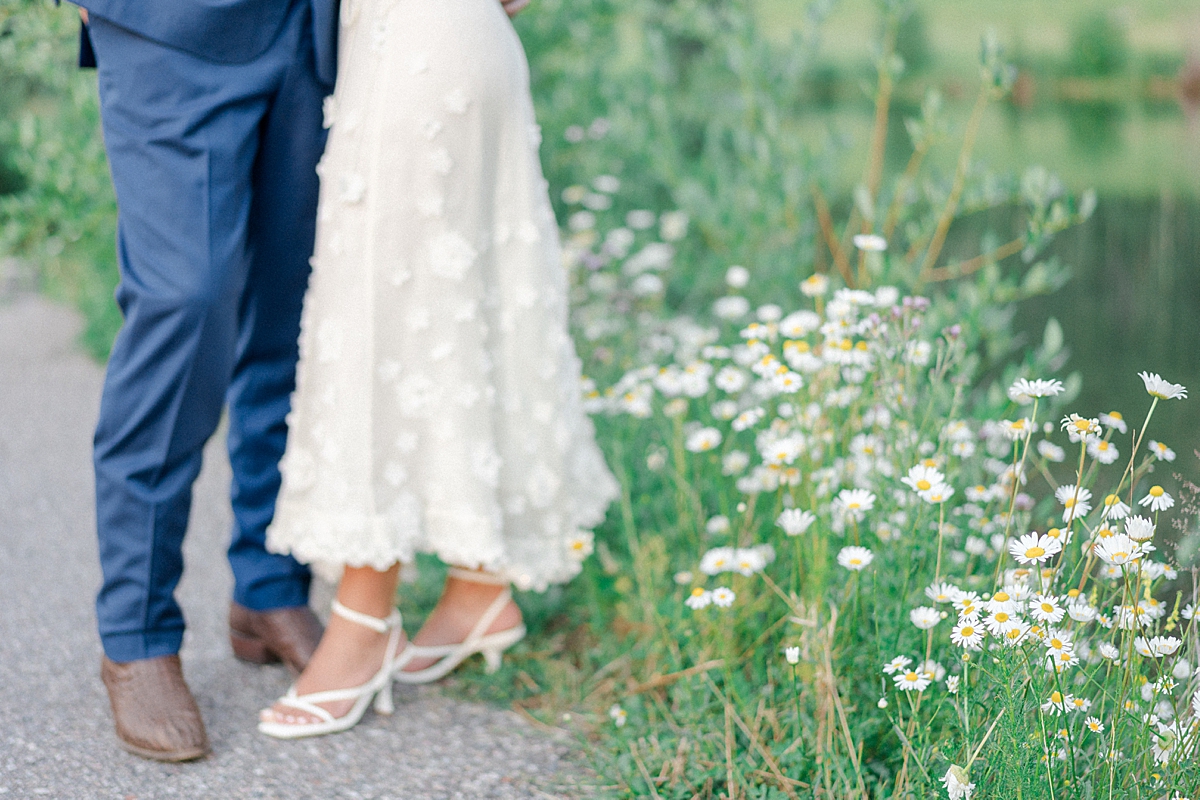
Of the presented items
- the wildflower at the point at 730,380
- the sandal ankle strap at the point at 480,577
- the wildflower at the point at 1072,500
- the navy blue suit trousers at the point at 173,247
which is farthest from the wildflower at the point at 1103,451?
the navy blue suit trousers at the point at 173,247

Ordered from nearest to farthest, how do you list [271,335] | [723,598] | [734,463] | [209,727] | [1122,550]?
[1122,550], [723,598], [209,727], [271,335], [734,463]

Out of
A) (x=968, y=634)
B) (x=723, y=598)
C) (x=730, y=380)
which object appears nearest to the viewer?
(x=968, y=634)

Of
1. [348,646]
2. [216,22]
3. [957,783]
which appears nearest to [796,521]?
[957,783]

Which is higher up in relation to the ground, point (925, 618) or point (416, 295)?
point (416, 295)

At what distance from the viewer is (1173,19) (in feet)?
27.5

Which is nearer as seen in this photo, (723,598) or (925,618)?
(925,618)

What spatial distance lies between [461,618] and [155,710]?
0.56m

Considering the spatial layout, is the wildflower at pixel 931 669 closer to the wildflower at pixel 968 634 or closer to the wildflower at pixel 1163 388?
the wildflower at pixel 968 634

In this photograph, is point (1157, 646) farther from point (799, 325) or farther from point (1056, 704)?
point (799, 325)

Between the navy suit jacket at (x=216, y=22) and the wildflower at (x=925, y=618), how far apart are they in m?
1.25

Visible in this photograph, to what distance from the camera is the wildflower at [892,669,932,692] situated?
152 centimetres

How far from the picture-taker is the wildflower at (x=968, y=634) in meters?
1.39

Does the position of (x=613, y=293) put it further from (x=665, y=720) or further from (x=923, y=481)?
(x=923, y=481)

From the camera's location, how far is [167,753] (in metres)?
1.82
